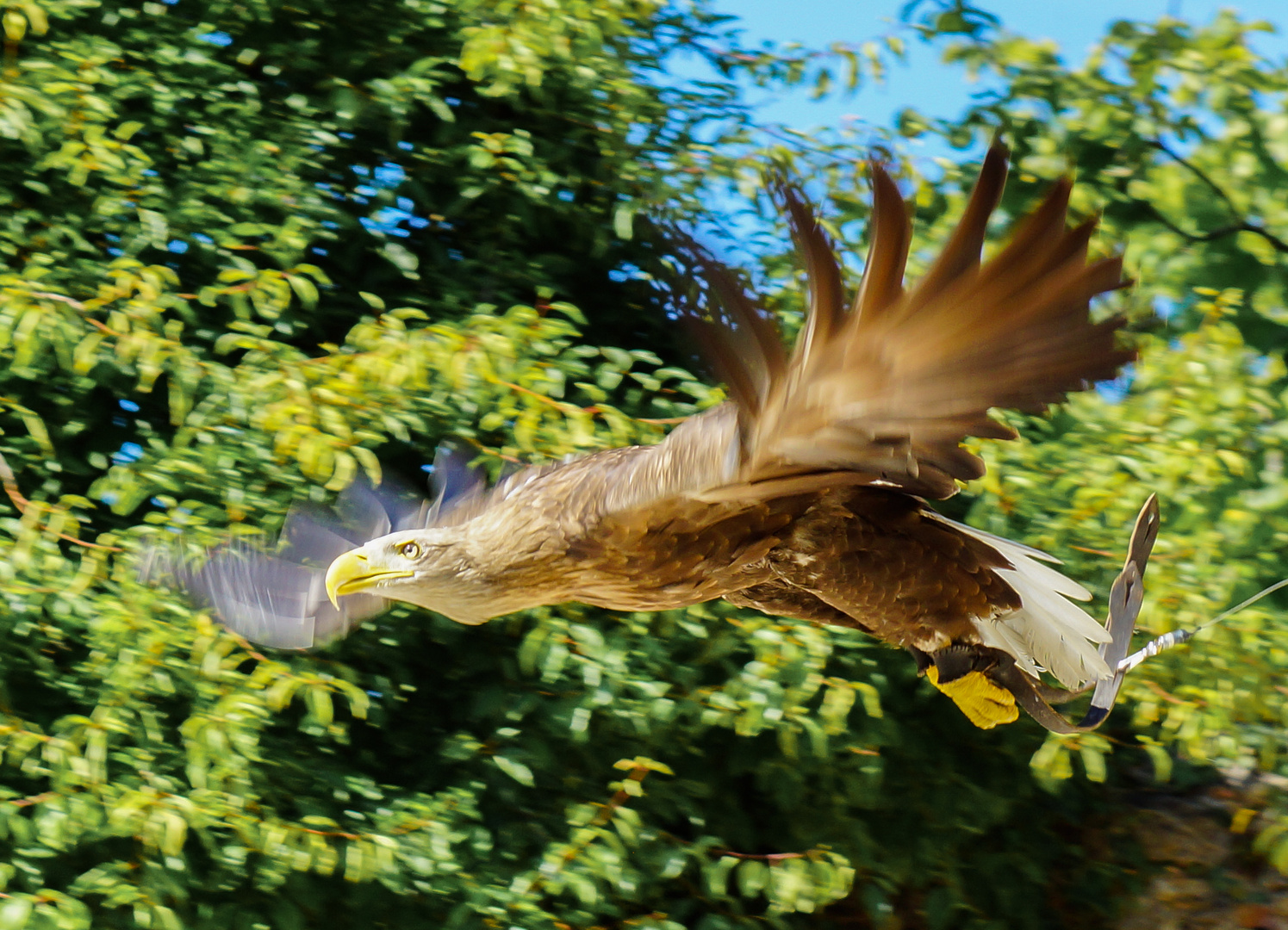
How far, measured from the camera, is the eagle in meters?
1.60

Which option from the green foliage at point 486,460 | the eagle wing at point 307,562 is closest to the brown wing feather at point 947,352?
the eagle wing at point 307,562

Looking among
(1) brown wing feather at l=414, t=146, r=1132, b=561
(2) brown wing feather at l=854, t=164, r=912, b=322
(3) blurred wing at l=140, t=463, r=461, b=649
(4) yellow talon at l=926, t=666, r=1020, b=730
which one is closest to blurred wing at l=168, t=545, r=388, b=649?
(3) blurred wing at l=140, t=463, r=461, b=649

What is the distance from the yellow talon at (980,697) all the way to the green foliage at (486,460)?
54 centimetres

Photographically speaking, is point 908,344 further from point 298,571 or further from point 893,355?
point 298,571

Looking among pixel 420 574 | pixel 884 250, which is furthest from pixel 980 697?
pixel 884 250

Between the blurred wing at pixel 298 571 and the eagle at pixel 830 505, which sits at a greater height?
the eagle at pixel 830 505

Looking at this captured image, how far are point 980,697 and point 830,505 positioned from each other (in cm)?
88

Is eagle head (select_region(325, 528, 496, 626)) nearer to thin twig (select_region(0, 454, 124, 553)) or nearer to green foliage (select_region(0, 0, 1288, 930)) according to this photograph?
green foliage (select_region(0, 0, 1288, 930))

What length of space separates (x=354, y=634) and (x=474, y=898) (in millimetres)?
816

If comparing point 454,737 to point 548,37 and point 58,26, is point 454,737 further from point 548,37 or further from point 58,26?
point 58,26

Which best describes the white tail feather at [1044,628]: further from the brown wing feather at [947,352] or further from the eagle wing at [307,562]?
the eagle wing at [307,562]

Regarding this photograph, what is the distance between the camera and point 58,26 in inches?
161

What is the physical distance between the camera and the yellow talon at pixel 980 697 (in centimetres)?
272

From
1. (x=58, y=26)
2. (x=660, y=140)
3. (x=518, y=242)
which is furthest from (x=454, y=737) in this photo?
(x=58, y=26)
